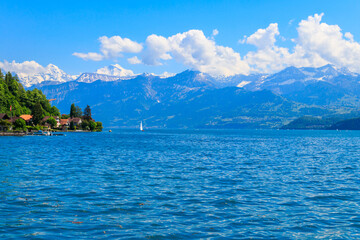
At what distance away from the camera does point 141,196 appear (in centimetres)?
3131

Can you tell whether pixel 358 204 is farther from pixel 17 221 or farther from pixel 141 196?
pixel 17 221

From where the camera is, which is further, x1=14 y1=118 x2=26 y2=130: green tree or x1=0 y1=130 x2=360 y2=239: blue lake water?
x1=14 y1=118 x2=26 y2=130: green tree

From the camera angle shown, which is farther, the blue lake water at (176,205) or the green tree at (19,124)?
the green tree at (19,124)

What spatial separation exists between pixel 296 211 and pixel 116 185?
62.9 ft

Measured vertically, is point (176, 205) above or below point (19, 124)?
below

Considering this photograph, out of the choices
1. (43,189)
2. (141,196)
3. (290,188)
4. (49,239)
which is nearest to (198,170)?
(290,188)

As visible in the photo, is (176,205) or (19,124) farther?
(19,124)

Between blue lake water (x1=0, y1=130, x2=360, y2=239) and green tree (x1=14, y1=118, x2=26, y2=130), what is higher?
green tree (x1=14, y1=118, x2=26, y2=130)

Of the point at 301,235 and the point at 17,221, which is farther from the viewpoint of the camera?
the point at 17,221

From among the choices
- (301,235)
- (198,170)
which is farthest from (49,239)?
(198,170)

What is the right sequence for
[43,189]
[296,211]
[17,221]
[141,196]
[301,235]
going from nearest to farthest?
[301,235]
[17,221]
[296,211]
[141,196]
[43,189]

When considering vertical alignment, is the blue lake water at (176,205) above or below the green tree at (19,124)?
below

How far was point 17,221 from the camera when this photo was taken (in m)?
22.8

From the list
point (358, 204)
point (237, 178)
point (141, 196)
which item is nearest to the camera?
point (358, 204)
